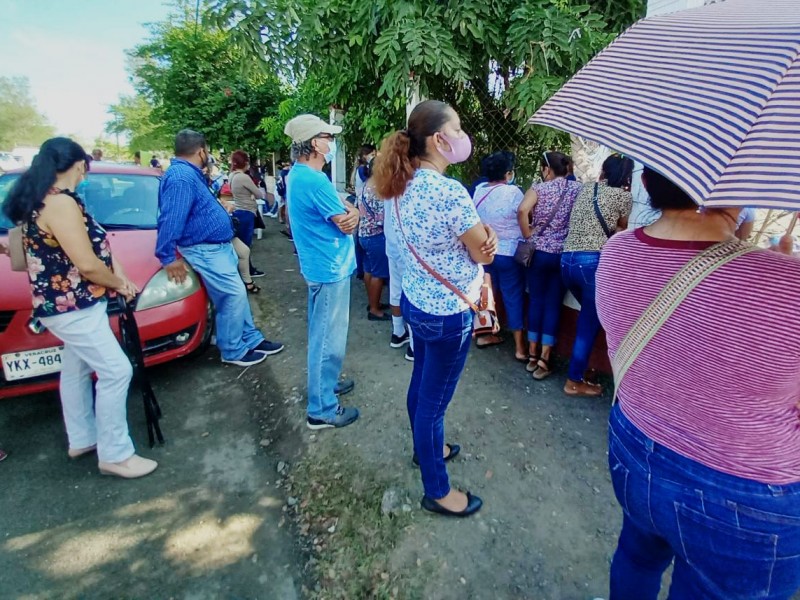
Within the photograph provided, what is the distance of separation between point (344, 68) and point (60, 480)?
14.0ft

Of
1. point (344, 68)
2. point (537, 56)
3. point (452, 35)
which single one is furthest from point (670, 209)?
point (344, 68)

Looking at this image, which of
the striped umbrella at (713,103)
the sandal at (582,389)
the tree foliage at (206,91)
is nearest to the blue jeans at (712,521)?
the striped umbrella at (713,103)

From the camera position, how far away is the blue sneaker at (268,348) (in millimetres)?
4168

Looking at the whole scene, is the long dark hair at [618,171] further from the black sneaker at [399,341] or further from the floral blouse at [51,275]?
the floral blouse at [51,275]

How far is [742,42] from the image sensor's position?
3.13 ft

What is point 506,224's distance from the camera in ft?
12.2

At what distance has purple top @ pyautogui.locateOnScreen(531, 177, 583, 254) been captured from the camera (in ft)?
11.3

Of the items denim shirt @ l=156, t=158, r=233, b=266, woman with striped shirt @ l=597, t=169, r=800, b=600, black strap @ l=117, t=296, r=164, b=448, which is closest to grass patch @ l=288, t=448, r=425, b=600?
black strap @ l=117, t=296, r=164, b=448

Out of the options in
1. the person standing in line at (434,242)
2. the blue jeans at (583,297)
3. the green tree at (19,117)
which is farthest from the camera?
the green tree at (19,117)

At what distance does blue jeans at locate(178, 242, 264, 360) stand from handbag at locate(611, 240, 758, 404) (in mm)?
3280

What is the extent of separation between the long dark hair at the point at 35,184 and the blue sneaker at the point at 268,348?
213 centimetres

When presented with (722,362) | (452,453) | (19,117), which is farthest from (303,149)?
(19,117)

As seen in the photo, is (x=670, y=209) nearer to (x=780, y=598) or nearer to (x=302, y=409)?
(x=780, y=598)

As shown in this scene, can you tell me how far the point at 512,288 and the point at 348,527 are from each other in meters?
2.37
